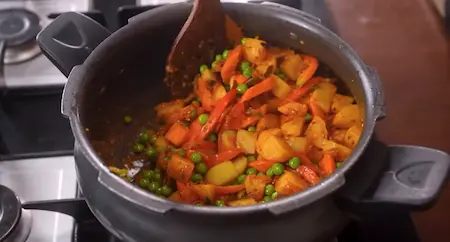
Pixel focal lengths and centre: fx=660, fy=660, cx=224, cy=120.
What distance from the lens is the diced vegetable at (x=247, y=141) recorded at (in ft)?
3.20

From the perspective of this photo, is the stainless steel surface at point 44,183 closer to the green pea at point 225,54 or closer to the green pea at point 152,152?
the green pea at point 152,152

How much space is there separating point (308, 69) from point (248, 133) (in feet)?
0.45

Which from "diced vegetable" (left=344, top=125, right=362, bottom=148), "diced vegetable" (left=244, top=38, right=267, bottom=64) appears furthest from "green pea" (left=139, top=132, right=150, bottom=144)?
"diced vegetable" (left=344, top=125, right=362, bottom=148)

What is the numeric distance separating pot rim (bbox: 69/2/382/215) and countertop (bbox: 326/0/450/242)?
0.88 ft

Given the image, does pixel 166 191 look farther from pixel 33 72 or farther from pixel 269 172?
pixel 33 72

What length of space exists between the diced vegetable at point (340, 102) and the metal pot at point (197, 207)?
3 cm

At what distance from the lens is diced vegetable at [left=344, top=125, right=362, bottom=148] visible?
0.92m

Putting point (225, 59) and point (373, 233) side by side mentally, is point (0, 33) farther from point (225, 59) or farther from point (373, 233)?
point (373, 233)

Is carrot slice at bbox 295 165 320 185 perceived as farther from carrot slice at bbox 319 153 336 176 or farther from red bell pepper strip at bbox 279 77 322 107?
red bell pepper strip at bbox 279 77 322 107

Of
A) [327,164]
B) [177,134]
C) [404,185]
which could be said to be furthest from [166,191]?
[404,185]

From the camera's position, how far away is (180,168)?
0.95 metres

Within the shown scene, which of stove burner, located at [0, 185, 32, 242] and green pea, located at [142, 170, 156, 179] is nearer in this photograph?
stove burner, located at [0, 185, 32, 242]

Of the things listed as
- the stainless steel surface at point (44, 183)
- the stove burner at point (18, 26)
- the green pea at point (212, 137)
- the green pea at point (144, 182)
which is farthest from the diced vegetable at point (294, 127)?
the stove burner at point (18, 26)

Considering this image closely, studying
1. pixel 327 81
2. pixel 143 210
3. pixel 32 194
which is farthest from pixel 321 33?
pixel 32 194
